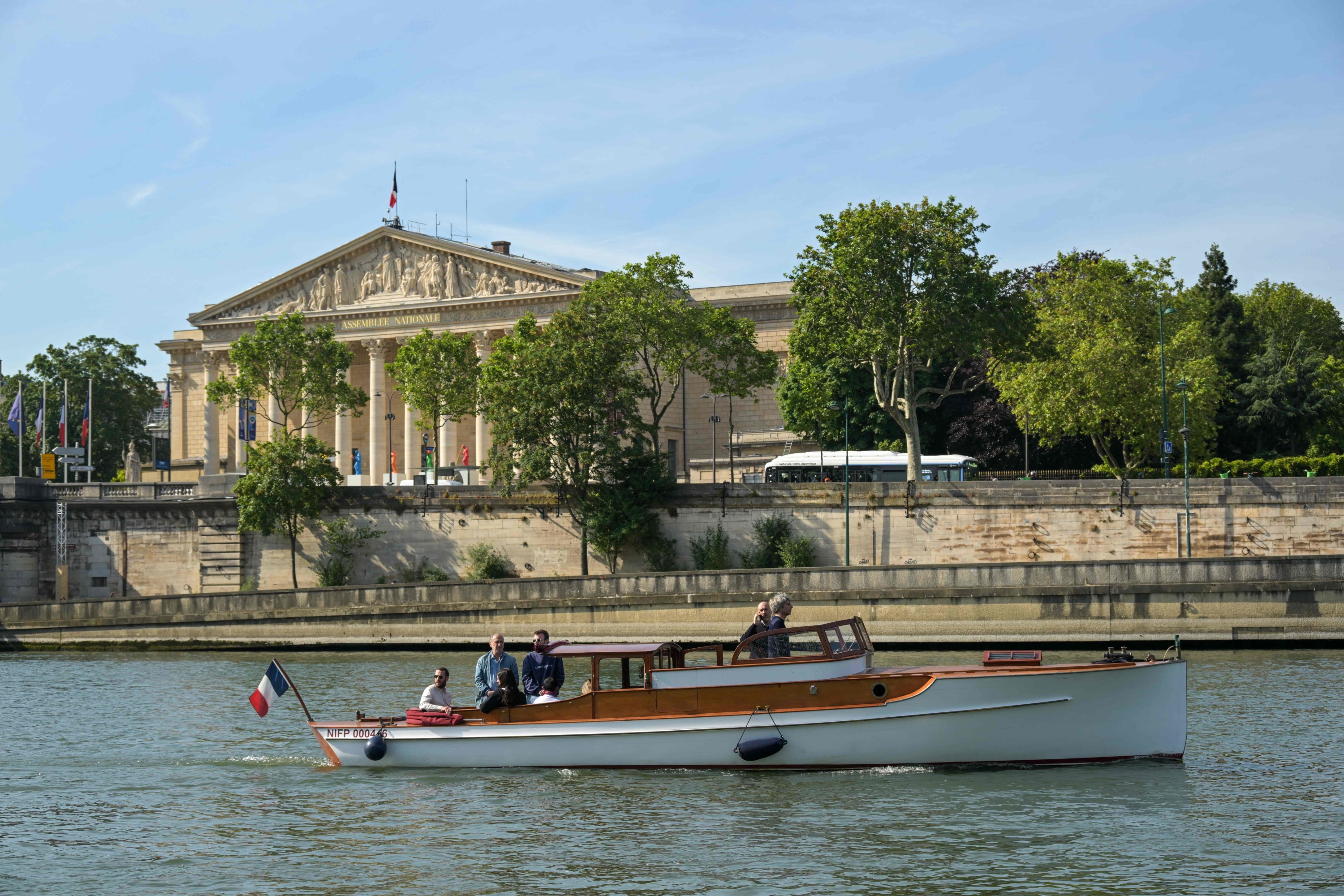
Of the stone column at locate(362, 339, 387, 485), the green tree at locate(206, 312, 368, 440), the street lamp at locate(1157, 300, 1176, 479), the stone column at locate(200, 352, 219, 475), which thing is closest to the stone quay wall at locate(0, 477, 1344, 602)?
the street lamp at locate(1157, 300, 1176, 479)

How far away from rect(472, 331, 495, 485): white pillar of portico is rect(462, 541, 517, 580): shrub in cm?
2421

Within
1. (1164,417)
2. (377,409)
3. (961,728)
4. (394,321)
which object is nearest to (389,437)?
(377,409)

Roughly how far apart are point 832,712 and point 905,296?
3317 cm

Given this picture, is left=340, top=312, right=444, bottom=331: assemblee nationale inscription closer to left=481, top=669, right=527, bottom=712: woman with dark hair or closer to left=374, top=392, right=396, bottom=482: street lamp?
left=374, top=392, right=396, bottom=482: street lamp

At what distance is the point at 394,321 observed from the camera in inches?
3297

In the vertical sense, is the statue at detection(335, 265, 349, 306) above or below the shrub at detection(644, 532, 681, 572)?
above

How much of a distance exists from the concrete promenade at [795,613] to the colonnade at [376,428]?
34.8 metres

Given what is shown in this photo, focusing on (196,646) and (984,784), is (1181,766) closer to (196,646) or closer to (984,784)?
(984,784)

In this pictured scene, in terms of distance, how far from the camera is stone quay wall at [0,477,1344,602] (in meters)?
47.0

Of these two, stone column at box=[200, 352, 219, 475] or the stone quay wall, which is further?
stone column at box=[200, 352, 219, 475]

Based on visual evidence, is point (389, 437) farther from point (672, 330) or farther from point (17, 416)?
point (672, 330)

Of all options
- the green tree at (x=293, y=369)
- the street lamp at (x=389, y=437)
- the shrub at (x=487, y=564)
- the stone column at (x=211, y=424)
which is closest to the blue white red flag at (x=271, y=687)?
the shrub at (x=487, y=564)

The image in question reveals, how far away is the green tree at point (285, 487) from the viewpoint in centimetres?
5469

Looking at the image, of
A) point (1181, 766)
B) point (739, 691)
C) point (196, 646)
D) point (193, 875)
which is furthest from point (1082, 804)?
point (196, 646)
